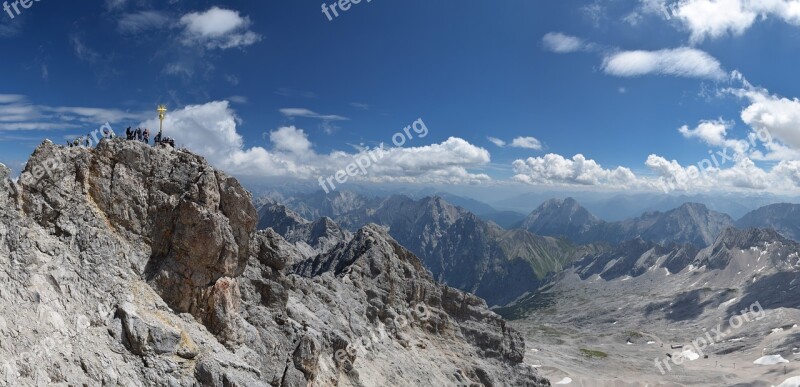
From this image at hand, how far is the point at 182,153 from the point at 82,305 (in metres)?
17.3

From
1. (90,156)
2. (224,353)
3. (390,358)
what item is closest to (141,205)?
(90,156)

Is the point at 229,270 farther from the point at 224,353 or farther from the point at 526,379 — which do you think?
the point at 526,379

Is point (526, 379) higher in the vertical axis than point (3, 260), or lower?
lower

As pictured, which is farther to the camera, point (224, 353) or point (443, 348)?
point (443, 348)

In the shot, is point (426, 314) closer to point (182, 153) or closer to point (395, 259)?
point (395, 259)

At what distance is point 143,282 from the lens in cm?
3962

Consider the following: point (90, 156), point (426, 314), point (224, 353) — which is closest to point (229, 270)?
point (224, 353)

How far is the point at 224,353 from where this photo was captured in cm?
4056

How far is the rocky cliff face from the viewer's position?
30.5 meters

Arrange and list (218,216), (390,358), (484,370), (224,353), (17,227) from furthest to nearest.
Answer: (484,370) < (390,358) < (218,216) < (224,353) < (17,227)

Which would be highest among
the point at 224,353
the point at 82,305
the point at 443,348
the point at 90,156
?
the point at 90,156

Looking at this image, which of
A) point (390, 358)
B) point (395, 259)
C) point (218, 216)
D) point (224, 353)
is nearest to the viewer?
point (224, 353)

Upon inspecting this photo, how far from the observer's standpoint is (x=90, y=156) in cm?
4075

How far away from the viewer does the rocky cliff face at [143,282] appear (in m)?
30.5
